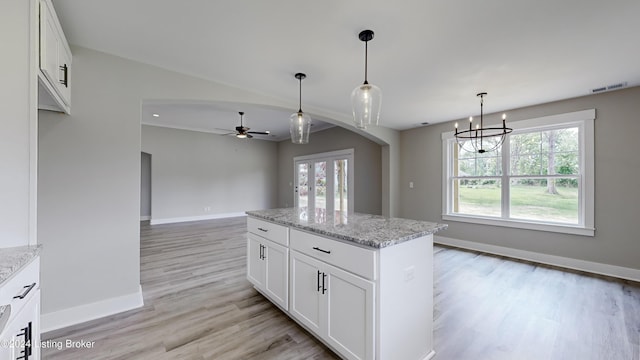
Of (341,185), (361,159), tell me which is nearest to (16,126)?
(361,159)

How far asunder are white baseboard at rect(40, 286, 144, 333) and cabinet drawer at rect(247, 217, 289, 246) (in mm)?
1288

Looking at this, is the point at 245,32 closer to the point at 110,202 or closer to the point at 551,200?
the point at 110,202

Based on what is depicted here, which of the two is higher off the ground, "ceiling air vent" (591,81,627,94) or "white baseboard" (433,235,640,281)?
"ceiling air vent" (591,81,627,94)

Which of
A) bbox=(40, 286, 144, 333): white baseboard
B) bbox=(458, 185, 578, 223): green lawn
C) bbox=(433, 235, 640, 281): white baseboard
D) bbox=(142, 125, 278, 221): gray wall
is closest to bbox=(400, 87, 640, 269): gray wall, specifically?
bbox=(433, 235, 640, 281): white baseboard

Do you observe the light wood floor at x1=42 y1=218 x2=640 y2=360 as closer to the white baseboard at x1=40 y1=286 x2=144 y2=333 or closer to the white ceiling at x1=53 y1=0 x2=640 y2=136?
the white baseboard at x1=40 y1=286 x2=144 y2=333

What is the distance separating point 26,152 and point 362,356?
87.5 inches

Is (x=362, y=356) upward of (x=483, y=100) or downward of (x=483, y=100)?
downward

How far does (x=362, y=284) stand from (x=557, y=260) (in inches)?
160

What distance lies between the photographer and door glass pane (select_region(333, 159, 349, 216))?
22.3 feet

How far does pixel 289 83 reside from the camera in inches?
127

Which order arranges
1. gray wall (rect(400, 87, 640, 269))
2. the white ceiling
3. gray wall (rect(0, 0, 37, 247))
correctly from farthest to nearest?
gray wall (rect(400, 87, 640, 269)) < the white ceiling < gray wall (rect(0, 0, 37, 247))

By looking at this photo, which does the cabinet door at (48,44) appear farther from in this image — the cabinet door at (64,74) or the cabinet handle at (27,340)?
the cabinet handle at (27,340)

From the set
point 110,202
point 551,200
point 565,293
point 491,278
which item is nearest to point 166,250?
point 110,202

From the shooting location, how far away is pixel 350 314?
5.34 feet
